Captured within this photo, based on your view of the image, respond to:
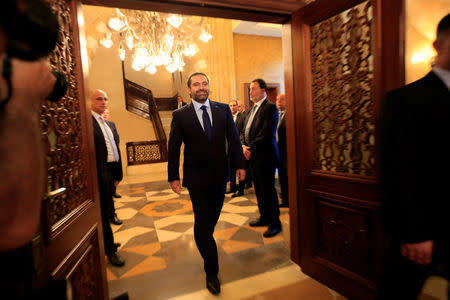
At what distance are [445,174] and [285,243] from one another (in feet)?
5.77

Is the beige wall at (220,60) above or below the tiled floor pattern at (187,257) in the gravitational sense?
above

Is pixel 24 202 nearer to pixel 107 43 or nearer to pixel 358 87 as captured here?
pixel 358 87

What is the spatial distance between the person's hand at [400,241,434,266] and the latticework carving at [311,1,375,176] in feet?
1.81

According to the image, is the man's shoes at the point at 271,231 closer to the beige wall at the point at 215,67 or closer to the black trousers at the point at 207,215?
the black trousers at the point at 207,215

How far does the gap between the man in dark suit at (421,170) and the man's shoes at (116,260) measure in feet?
6.89

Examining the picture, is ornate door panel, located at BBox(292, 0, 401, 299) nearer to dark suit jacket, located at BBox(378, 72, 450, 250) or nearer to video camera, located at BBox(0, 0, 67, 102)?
dark suit jacket, located at BBox(378, 72, 450, 250)

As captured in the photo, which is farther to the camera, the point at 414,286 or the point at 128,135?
the point at 128,135

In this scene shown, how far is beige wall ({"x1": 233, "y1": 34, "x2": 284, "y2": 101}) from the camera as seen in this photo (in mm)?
7066

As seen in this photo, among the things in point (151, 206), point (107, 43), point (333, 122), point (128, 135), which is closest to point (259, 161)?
point (333, 122)

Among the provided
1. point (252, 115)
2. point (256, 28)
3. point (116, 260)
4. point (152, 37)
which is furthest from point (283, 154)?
point (256, 28)

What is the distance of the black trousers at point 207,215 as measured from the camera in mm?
1800

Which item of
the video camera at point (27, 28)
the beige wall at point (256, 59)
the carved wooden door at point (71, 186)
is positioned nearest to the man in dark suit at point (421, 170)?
the video camera at point (27, 28)

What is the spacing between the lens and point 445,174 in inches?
37.7

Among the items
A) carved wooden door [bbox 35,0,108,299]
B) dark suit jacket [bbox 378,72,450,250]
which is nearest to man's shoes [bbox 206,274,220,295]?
carved wooden door [bbox 35,0,108,299]
